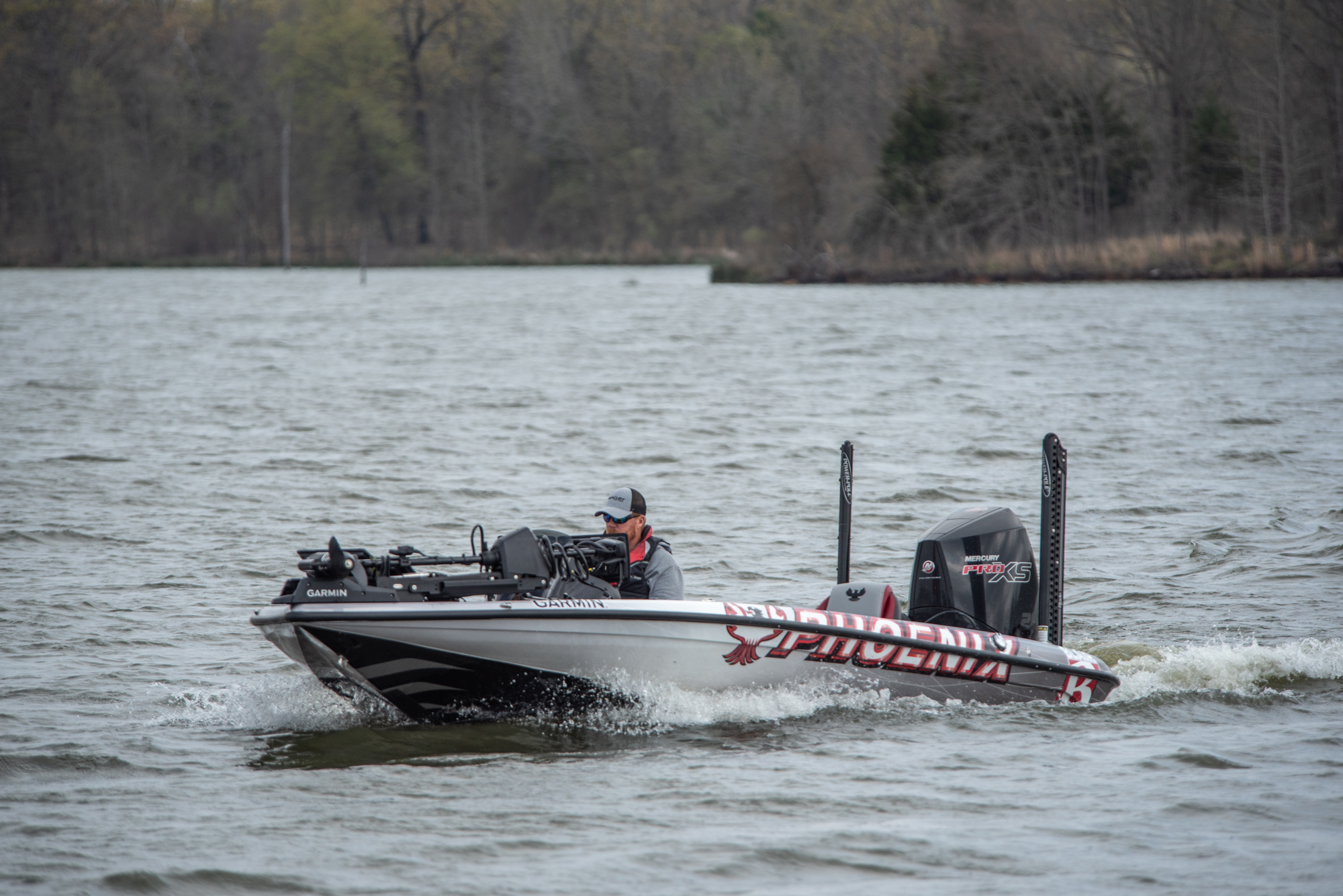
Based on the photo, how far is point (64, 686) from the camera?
8.98 metres

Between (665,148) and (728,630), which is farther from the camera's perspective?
(665,148)

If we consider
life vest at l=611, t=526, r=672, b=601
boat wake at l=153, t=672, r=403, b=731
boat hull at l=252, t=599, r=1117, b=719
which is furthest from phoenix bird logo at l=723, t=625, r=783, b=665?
boat wake at l=153, t=672, r=403, b=731

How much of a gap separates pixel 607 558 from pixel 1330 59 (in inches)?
1811

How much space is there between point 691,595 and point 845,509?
6.55ft

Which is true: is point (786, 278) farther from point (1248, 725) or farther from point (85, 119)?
point (1248, 725)

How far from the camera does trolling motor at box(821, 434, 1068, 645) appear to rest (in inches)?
339

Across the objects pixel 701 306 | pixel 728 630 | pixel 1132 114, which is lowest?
pixel 728 630

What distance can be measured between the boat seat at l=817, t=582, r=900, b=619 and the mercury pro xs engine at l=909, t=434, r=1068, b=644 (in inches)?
12.6

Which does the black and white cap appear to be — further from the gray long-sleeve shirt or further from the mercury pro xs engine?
the mercury pro xs engine

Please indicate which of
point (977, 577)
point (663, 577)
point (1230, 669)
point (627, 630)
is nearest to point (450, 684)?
point (627, 630)

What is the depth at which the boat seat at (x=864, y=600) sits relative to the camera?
8297 millimetres

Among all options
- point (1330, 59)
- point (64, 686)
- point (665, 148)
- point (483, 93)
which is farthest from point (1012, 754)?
point (483, 93)

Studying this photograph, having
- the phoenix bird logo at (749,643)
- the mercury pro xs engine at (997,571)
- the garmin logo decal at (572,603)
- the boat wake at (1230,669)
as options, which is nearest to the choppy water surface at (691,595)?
the boat wake at (1230,669)

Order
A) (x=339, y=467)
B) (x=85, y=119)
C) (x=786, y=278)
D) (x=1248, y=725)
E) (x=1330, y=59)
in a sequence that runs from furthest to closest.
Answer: (x=85, y=119), (x=786, y=278), (x=1330, y=59), (x=339, y=467), (x=1248, y=725)
